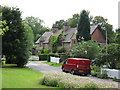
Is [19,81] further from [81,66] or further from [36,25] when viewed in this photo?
[36,25]

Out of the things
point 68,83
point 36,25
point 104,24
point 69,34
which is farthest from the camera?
point 36,25

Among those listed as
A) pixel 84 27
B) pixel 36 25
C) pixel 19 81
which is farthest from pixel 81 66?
pixel 36 25

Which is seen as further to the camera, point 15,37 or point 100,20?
point 100,20

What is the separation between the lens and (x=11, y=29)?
2477 cm

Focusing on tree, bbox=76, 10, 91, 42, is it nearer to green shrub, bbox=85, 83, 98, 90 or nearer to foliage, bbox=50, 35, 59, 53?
foliage, bbox=50, 35, 59, 53

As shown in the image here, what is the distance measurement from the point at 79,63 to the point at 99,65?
2.99 meters

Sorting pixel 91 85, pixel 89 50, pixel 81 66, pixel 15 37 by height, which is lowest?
pixel 91 85

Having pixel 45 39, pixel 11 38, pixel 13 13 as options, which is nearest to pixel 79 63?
pixel 11 38

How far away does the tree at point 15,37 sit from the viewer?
2462 centimetres

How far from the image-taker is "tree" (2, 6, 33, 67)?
24.6 m

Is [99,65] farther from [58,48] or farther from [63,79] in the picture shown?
[58,48]

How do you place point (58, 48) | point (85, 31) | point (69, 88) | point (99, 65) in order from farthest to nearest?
point (58, 48) < point (85, 31) < point (99, 65) < point (69, 88)

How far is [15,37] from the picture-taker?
25.3 meters

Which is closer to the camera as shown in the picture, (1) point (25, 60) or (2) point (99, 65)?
(2) point (99, 65)
